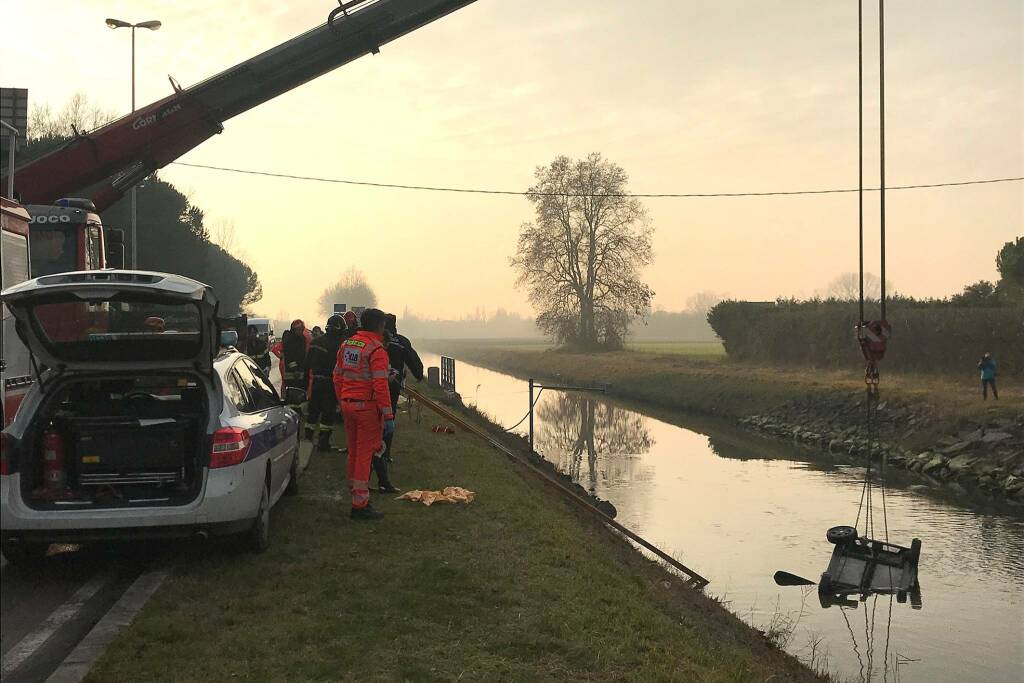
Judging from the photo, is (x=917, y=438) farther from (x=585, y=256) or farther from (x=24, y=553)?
(x=585, y=256)

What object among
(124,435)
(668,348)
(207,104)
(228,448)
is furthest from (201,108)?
(668,348)

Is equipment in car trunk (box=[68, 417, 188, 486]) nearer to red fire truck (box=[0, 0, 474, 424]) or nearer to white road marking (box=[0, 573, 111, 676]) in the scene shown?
white road marking (box=[0, 573, 111, 676])

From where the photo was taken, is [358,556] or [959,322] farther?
[959,322]

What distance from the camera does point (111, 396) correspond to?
725cm

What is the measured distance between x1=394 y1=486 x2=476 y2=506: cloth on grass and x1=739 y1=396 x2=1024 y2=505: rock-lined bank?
9193mm

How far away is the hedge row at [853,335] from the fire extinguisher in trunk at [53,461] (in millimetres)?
31345

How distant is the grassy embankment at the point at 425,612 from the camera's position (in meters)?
5.18

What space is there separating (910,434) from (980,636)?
1637cm

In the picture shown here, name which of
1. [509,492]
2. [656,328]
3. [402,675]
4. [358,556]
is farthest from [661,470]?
[656,328]

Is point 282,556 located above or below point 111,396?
below

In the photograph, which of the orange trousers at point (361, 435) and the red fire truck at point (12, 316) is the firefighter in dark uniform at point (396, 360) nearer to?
the orange trousers at point (361, 435)

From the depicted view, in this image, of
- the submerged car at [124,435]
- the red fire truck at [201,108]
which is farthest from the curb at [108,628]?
the red fire truck at [201,108]

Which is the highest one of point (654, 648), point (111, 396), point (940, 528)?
point (111, 396)

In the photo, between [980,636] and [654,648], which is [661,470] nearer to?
[980,636]
